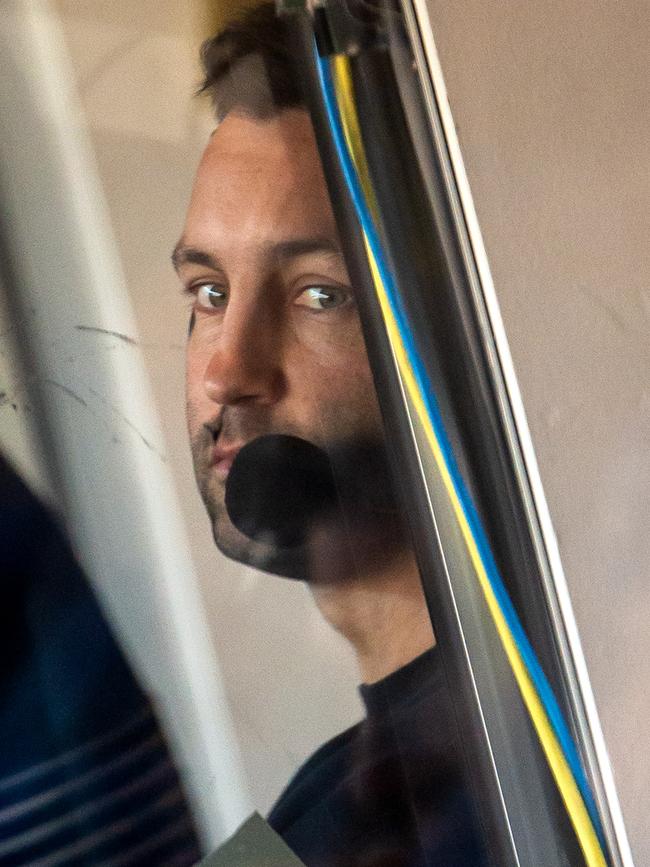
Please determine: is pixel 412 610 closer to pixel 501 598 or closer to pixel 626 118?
pixel 501 598

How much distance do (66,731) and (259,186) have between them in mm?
301

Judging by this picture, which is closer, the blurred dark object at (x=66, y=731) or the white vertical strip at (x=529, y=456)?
the blurred dark object at (x=66, y=731)

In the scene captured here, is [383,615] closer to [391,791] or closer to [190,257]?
[391,791]

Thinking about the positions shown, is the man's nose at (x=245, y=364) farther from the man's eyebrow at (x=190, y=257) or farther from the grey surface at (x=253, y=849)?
the grey surface at (x=253, y=849)

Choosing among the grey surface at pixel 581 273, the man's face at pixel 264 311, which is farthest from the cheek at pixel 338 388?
the grey surface at pixel 581 273

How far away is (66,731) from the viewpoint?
41cm

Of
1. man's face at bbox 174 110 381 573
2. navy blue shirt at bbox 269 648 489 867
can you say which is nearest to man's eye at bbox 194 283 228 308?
man's face at bbox 174 110 381 573

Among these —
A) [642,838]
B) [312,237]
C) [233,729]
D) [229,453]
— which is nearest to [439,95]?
[312,237]

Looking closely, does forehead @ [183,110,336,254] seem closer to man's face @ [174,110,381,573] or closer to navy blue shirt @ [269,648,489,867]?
man's face @ [174,110,381,573]

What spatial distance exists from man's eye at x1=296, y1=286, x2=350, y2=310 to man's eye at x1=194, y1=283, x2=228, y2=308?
1.8 inches

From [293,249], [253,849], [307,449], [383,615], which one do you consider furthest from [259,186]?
[253,849]

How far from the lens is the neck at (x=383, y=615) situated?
0.47 m

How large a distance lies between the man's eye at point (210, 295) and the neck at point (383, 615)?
16cm

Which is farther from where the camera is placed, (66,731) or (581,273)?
(581,273)
